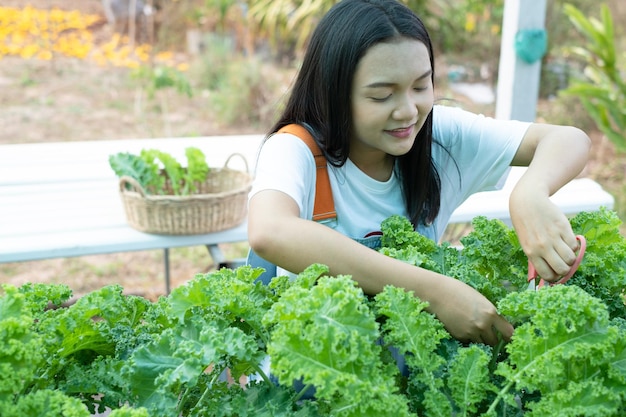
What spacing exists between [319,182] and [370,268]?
465mm

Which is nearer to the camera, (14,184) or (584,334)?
(584,334)

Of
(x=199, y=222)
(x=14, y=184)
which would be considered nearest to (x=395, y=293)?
(x=199, y=222)

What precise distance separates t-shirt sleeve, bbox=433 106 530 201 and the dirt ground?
10.5 ft

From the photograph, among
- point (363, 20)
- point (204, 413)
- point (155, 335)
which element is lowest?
point (204, 413)

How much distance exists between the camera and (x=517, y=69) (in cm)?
386

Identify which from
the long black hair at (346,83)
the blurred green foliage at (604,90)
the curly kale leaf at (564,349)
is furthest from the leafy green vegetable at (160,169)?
the blurred green foliage at (604,90)

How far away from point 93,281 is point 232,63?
367cm

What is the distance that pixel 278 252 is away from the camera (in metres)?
1.44

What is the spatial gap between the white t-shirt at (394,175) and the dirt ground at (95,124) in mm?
3191

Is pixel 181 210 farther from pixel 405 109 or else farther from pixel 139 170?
pixel 405 109

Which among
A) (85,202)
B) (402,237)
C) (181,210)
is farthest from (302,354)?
(85,202)

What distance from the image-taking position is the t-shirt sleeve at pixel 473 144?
6.48 ft

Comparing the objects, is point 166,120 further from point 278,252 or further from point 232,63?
point 278,252

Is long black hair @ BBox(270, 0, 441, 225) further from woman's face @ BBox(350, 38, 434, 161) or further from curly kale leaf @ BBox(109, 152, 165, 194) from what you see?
curly kale leaf @ BBox(109, 152, 165, 194)
